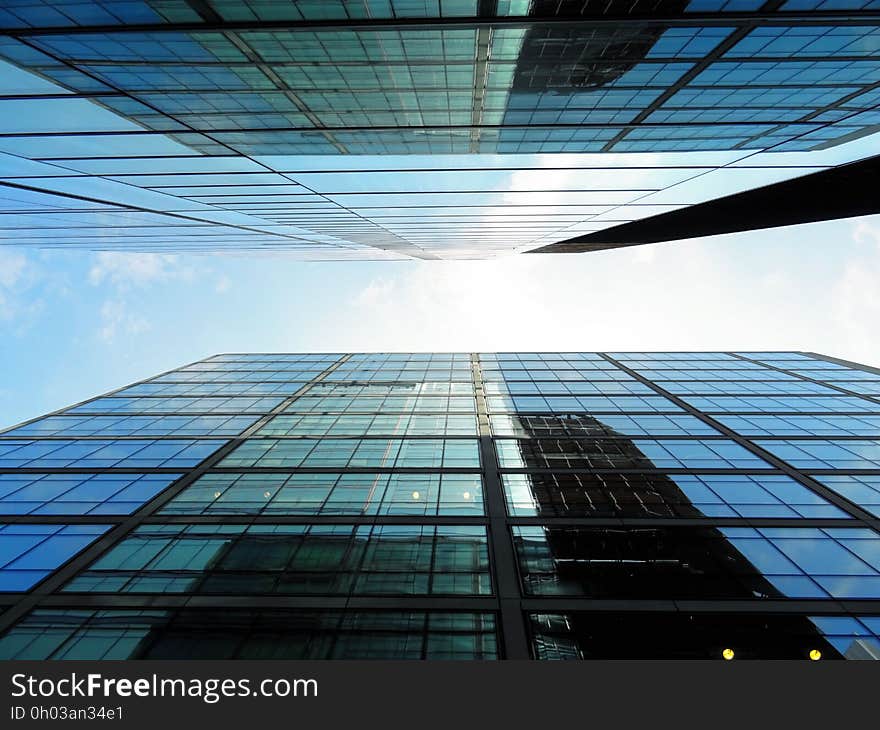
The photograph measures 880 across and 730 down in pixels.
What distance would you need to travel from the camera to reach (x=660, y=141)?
13.6 metres

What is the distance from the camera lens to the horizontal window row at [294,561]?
51.4 ft

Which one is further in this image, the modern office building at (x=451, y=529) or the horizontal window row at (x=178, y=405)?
the horizontal window row at (x=178, y=405)

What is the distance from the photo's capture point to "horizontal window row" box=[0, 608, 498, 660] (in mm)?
13312

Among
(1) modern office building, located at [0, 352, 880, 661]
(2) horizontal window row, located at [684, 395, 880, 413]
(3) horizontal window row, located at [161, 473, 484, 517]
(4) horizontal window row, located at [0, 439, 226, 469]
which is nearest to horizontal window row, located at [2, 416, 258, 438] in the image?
(1) modern office building, located at [0, 352, 880, 661]

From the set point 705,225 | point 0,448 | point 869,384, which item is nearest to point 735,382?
point 869,384

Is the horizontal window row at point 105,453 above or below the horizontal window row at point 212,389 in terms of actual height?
below

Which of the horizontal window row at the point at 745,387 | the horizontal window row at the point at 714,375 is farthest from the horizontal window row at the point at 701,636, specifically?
the horizontal window row at the point at 714,375

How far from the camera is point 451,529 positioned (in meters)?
18.5

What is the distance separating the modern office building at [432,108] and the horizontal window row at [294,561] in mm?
12660

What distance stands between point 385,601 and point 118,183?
50.9 feet

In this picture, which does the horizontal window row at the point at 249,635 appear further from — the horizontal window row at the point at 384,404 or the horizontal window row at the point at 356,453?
the horizontal window row at the point at 384,404

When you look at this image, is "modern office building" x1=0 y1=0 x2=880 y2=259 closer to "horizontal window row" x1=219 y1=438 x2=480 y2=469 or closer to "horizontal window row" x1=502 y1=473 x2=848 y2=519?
"horizontal window row" x1=502 y1=473 x2=848 y2=519

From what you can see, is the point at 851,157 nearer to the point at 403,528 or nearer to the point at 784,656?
the point at 784,656

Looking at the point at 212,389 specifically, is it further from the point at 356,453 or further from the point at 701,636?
the point at 701,636
